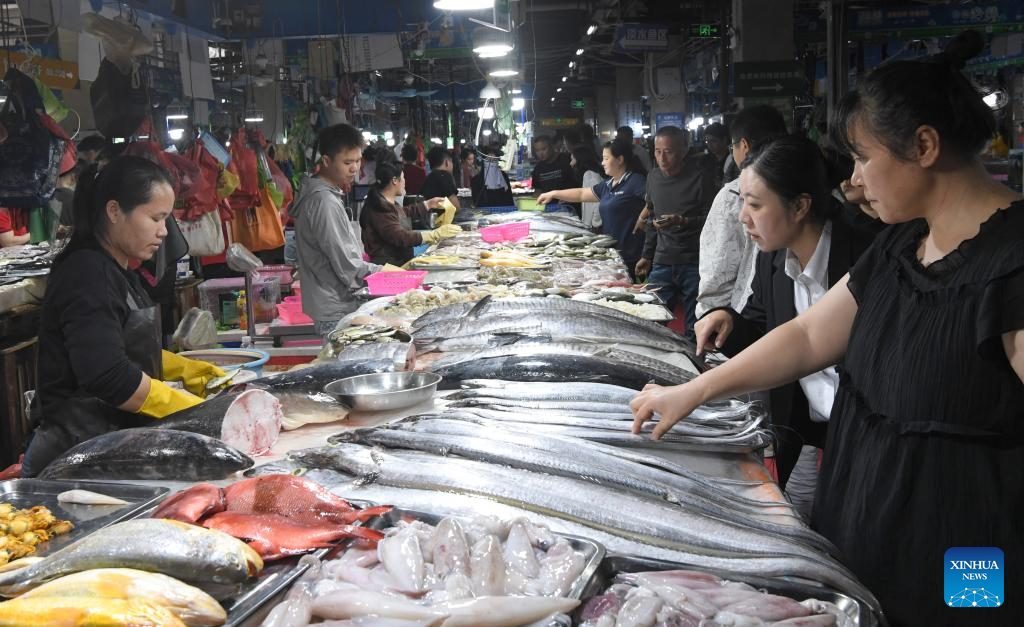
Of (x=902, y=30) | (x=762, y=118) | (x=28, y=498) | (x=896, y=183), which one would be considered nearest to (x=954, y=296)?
(x=896, y=183)

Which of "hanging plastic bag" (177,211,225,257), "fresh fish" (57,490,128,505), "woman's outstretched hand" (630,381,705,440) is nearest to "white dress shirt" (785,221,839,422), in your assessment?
"woman's outstretched hand" (630,381,705,440)

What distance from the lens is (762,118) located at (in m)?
5.87

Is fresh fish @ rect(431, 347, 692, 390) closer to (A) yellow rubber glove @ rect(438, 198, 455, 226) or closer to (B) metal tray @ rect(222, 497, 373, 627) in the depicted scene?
(B) metal tray @ rect(222, 497, 373, 627)

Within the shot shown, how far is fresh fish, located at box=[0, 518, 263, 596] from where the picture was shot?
1685mm

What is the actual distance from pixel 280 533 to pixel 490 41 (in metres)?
9.30

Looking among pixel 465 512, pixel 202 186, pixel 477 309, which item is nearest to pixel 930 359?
pixel 465 512

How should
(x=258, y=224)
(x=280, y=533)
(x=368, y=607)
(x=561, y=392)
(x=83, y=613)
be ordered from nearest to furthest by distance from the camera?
(x=83, y=613) < (x=368, y=607) < (x=280, y=533) < (x=561, y=392) < (x=258, y=224)

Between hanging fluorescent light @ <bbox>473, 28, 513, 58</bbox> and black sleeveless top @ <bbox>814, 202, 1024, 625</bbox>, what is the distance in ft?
28.8

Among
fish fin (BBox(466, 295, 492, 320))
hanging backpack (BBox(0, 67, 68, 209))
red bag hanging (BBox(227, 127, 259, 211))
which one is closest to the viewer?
fish fin (BBox(466, 295, 492, 320))

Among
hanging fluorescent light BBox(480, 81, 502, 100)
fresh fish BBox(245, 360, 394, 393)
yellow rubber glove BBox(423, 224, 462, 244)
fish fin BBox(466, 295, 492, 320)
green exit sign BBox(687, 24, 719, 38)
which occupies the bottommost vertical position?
fresh fish BBox(245, 360, 394, 393)

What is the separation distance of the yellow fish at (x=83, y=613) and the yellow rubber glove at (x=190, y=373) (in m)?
2.56

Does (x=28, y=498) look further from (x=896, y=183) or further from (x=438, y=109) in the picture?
(x=438, y=109)

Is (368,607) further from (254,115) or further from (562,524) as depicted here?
(254,115)

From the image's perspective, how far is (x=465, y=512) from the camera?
202 centimetres
